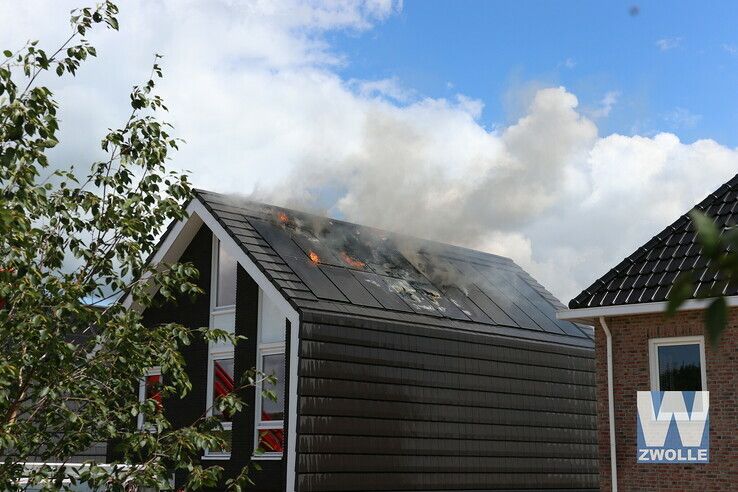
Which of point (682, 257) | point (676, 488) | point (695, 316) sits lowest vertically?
point (676, 488)

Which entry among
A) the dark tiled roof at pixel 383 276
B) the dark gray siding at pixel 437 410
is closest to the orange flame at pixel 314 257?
the dark tiled roof at pixel 383 276

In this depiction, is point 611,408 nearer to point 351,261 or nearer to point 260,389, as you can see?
point 260,389

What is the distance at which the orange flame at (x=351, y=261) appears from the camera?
19203 millimetres

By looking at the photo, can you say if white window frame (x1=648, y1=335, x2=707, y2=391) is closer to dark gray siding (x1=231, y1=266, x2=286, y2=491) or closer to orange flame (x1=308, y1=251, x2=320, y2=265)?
dark gray siding (x1=231, y1=266, x2=286, y2=491)

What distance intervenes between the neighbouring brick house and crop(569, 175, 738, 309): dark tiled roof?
0.05ft

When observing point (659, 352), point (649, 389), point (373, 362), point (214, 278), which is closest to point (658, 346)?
point (659, 352)

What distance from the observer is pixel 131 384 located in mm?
8797

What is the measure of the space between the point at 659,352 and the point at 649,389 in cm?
59

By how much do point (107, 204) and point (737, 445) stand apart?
29.6 ft

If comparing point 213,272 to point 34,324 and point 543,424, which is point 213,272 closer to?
point 543,424

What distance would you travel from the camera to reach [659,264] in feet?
46.5

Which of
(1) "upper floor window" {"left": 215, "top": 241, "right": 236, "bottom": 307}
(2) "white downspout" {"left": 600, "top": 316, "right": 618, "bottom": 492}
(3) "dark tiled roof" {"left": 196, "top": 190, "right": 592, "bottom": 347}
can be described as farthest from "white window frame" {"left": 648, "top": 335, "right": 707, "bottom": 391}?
(1) "upper floor window" {"left": 215, "top": 241, "right": 236, "bottom": 307}

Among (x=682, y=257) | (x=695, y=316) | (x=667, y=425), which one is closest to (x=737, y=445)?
(x=667, y=425)

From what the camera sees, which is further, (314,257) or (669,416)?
→ (314,257)
